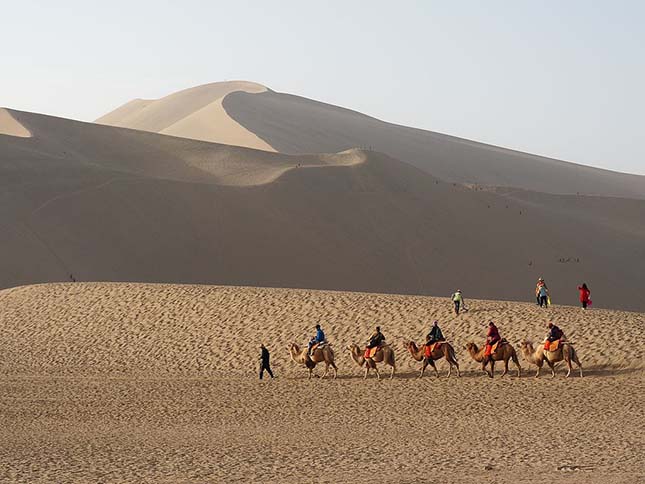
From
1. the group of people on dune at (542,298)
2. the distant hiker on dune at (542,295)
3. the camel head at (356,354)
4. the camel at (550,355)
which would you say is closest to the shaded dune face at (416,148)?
the group of people on dune at (542,298)

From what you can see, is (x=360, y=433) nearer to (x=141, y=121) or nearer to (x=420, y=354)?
(x=420, y=354)

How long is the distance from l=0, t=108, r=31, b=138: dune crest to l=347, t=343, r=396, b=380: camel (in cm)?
4198

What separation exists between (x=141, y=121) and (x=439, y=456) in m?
110

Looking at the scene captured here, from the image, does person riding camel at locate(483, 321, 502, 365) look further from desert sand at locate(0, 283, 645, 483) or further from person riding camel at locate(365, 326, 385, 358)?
person riding camel at locate(365, 326, 385, 358)

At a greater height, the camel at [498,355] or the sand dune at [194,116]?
the sand dune at [194,116]

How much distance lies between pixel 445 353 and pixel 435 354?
1.05ft

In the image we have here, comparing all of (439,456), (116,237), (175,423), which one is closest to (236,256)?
(116,237)

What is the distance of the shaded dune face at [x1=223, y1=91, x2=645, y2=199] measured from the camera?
84.4 meters

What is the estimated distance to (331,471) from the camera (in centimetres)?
1387

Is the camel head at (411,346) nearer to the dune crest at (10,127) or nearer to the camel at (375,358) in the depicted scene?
the camel at (375,358)

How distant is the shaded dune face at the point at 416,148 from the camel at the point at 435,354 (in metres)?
55.0

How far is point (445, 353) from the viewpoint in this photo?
22.9 m

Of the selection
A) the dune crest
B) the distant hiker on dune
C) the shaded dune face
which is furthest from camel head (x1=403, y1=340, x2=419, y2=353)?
the shaded dune face

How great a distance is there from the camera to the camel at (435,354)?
22.9 meters
